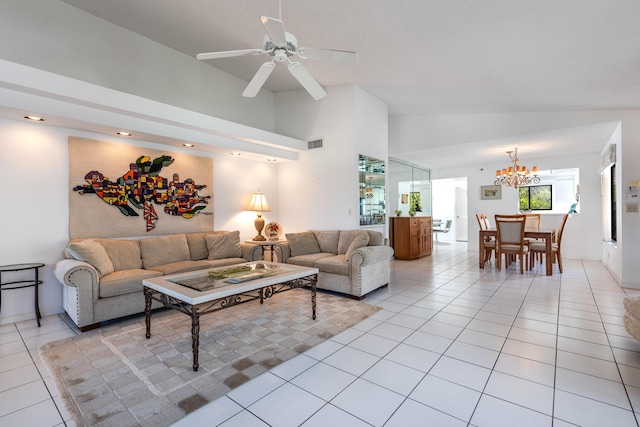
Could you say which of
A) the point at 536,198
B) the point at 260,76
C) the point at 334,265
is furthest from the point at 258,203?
the point at 536,198

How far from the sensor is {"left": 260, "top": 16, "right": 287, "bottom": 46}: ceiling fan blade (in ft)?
6.35

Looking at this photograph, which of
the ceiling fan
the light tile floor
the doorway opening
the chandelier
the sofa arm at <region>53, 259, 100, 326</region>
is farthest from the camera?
the doorway opening

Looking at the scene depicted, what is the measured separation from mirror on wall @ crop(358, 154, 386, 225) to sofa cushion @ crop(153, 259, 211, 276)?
106 inches

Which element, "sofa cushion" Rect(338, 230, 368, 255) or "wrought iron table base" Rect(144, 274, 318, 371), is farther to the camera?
"sofa cushion" Rect(338, 230, 368, 255)

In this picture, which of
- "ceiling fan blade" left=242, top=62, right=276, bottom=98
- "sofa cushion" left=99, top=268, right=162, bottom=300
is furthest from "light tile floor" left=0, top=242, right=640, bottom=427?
"ceiling fan blade" left=242, top=62, right=276, bottom=98

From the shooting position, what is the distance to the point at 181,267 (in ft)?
12.0

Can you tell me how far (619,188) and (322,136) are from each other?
15.2 ft

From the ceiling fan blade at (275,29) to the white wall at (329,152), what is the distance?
2.88 metres

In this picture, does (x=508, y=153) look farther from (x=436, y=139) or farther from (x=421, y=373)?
(x=421, y=373)

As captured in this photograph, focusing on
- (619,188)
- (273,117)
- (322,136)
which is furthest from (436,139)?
(273,117)

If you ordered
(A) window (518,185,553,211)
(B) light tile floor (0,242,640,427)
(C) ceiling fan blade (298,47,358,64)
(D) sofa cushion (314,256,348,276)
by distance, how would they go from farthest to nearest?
1. (A) window (518,185,553,211)
2. (D) sofa cushion (314,256,348,276)
3. (C) ceiling fan blade (298,47,358,64)
4. (B) light tile floor (0,242,640,427)

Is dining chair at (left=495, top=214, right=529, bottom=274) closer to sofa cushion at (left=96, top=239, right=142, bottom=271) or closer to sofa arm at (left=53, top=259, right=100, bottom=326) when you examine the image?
sofa cushion at (left=96, top=239, right=142, bottom=271)

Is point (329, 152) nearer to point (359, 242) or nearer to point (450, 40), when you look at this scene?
point (359, 242)

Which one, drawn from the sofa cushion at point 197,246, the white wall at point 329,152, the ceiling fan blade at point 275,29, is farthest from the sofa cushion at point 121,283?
the white wall at point 329,152
